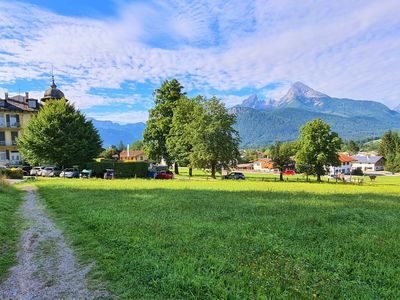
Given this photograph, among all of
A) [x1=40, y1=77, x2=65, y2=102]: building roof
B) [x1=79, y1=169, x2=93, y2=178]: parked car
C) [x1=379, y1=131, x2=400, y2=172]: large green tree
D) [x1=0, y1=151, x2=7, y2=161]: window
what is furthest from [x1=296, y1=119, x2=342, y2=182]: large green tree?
[x1=379, y1=131, x2=400, y2=172]: large green tree

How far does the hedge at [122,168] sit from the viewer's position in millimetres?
45531

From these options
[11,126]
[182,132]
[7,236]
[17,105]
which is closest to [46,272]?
[7,236]

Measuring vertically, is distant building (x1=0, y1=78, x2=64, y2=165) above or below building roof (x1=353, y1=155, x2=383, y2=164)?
above

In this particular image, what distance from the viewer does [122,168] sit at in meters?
46.2

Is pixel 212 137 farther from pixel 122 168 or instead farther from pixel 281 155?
pixel 281 155

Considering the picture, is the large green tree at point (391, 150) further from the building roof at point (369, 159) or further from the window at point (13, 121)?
the window at point (13, 121)

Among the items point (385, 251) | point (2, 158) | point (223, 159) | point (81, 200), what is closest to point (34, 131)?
point (2, 158)

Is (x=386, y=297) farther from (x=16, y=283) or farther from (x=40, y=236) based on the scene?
(x=40, y=236)

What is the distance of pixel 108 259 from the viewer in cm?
751

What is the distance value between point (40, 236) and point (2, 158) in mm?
56275

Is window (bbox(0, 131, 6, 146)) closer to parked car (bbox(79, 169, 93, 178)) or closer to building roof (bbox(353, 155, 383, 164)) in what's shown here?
parked car (bbox(79, 169, 93, 178))

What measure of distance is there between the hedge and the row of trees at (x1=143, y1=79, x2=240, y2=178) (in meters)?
6.03

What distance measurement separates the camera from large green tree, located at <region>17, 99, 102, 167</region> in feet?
145

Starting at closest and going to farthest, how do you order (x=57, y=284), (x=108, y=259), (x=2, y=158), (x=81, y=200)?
(x=57, y=284) → (x=108, y=259) → (x=81, y=200) → (x=2, y=158)
